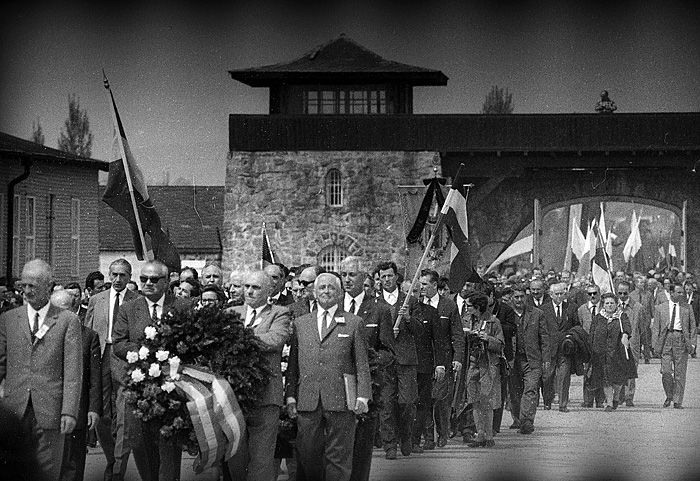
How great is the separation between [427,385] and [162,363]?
18.0 feet

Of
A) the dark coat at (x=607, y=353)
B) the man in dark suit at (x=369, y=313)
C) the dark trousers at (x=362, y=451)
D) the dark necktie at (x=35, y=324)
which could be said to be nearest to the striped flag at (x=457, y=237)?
the man in dark suit at (x=369, y=313)

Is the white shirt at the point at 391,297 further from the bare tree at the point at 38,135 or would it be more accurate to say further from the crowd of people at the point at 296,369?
the bare tree at the point at 38,135

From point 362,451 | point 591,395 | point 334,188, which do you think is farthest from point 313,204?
point 362,451

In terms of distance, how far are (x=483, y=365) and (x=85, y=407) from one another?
634 cm

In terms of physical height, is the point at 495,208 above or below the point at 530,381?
above

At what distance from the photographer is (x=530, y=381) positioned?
18.2m

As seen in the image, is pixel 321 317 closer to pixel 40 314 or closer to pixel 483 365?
pixel 40 314

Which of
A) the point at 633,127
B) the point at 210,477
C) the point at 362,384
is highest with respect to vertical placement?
the point at 633,127

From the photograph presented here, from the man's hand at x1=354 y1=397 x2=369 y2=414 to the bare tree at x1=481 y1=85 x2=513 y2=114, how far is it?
34881 mm

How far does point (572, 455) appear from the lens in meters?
15.1

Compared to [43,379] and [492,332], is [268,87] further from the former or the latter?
[43,379]

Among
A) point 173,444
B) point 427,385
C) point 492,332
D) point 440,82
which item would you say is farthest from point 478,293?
point 440,82

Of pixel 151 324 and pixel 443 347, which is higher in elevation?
pixel 151 324

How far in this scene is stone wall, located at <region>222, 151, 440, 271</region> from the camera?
45906 mm
